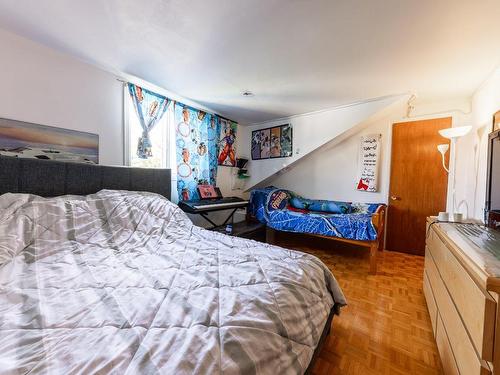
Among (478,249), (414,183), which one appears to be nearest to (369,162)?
(414,183)

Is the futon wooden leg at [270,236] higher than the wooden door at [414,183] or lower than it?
lower

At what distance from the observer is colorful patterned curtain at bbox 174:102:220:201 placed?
3.11m

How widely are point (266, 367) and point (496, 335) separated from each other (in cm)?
77

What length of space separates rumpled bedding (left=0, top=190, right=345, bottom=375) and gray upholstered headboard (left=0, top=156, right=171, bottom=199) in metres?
0.24

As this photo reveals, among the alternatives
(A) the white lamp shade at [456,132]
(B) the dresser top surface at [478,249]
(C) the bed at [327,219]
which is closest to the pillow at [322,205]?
(C) the bed at [327,219]

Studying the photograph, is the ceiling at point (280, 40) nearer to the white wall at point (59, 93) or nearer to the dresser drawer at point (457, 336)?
the white wall at point (59, 93)

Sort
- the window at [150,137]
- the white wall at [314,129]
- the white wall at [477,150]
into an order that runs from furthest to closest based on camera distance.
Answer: the white wall at [314,129]
the window at [150,137]
the white wall at [477,150]

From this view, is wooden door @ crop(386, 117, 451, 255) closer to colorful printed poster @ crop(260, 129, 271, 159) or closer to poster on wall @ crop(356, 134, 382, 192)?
poster on wall @ crop(356, 134, 382, 192)

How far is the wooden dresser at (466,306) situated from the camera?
2.41 feet

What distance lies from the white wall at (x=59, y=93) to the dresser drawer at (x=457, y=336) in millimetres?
3020

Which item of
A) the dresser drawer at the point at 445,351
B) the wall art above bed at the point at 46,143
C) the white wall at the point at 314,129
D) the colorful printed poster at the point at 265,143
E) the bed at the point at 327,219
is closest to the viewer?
the dresser drawer at the point at 445,351

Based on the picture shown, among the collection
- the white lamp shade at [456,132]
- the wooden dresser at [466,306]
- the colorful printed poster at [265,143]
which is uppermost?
the colorful printed poster at [265,143]

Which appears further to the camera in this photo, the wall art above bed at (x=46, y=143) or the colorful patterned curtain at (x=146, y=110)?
the colorful patterned curtain at (x=146, y=110)

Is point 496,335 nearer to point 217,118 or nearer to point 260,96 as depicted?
point 260,96
